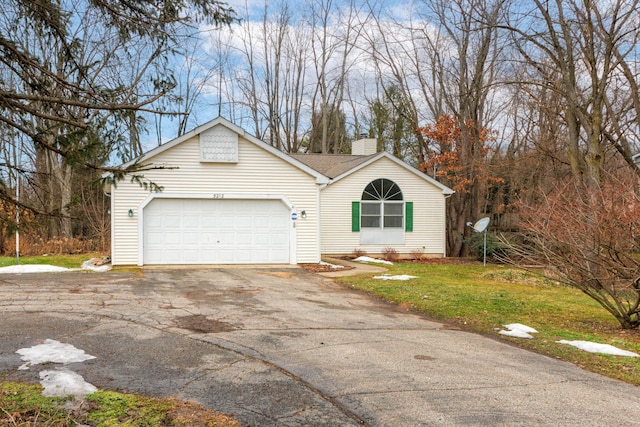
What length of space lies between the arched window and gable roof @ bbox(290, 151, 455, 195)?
36.7 inches

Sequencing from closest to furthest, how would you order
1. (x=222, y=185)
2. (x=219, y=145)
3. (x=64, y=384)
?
(x=64, y=384) → (x=219, y=145) → (x=222, y=185)

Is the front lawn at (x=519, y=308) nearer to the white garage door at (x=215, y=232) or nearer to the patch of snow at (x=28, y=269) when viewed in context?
the white garage door at (x=215, y=232)

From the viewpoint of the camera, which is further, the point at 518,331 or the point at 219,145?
the point at 219,145

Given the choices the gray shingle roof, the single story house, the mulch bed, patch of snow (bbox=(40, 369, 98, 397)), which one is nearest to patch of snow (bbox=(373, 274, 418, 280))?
the mulch bed

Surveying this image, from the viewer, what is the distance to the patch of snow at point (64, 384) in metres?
4.58

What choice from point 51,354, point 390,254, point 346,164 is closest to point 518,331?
point 51,354

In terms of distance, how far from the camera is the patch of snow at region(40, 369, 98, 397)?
4.58 meters

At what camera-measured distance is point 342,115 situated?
36.7 m

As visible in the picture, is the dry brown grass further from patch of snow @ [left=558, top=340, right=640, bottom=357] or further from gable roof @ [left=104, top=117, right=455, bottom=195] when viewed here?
patch of snow @ [left=558, top=340, right=640, bottom=357]

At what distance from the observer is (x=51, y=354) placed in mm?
5879

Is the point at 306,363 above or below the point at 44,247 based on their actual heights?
below

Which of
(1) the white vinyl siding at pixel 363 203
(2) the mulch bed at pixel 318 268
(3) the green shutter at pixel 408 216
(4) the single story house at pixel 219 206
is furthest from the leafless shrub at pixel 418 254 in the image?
(4) the single story house at pixel 219 206

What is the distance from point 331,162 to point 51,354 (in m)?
19.5

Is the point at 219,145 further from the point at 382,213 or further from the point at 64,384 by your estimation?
the point at 64,384
